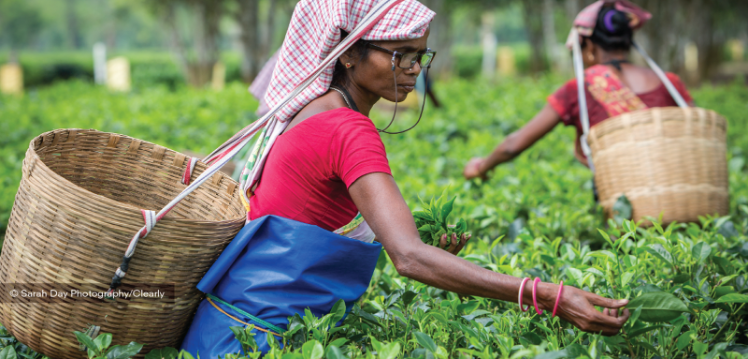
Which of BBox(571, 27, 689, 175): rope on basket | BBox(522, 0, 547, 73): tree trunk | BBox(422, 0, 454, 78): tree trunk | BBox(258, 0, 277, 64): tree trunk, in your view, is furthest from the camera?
BBox(522, 0, 547, 73): tree trunk

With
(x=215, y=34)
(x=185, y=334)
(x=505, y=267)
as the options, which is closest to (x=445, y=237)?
(x=505, y=267)

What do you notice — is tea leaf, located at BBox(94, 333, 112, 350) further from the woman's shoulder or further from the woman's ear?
the woman's ear

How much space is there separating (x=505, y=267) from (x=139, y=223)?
1263mm

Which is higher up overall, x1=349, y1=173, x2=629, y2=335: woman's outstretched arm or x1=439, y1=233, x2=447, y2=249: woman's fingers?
x1=349, y1=173, x2=629, y2=335: woman's outstretched arm

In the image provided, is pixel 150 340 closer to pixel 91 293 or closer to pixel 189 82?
pixel 91 293

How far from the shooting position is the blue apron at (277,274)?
1738 mm

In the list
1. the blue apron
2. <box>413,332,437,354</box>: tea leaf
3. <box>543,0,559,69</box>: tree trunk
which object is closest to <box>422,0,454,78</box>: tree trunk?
<box>543,0,559,69</box>: tree trunk

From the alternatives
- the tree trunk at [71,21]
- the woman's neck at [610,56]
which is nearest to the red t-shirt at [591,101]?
the woman's neck at [610,56]

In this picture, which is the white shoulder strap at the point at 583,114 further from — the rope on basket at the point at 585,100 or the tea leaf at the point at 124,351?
the tea leaf at the point at 124,351

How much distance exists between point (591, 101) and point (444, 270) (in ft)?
6.75

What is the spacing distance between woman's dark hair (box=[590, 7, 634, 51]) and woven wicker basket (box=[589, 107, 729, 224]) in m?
0.61

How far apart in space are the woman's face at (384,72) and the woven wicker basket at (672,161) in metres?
1.45

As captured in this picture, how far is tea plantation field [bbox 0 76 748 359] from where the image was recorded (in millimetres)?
1736

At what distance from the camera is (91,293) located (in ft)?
5.53
